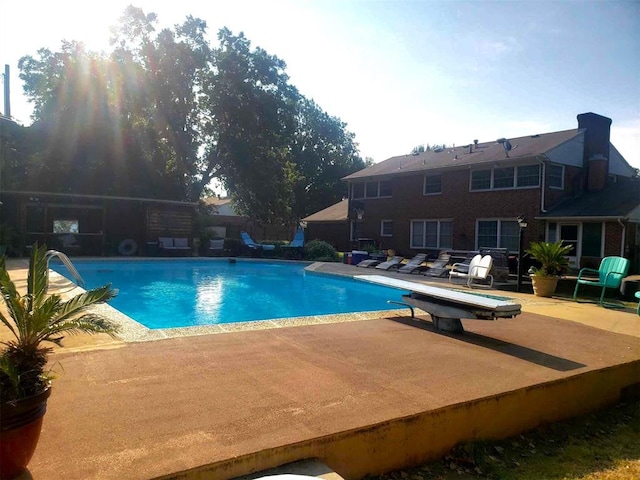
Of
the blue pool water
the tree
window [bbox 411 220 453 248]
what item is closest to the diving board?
the blue pool water

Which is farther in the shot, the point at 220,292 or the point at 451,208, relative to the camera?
the point at 451,208

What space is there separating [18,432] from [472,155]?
21370mm

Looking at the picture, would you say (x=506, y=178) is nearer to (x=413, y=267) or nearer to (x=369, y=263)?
(x=413, y=267)

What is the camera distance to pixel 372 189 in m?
25.4

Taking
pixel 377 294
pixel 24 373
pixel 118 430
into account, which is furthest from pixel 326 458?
pixel 377 294

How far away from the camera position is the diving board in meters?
5.50

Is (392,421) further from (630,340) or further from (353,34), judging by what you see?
(353,34)

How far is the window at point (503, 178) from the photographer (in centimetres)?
1906

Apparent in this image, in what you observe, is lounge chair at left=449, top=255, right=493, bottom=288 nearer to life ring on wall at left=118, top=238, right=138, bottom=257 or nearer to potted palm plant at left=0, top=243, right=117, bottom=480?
potted palm plant at left=0, top=243, right=117, bottom=480

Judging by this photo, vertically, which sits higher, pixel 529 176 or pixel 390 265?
pixel 529 176

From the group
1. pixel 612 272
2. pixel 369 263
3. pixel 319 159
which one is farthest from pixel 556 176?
pixel 319 159

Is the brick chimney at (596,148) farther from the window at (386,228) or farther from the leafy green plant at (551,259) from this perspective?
the leafy green plant at (551,259)

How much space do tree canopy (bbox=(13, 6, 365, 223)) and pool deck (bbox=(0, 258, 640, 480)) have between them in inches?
840

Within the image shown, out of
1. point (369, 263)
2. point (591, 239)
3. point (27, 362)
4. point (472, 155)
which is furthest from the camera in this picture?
point (472, 155)
